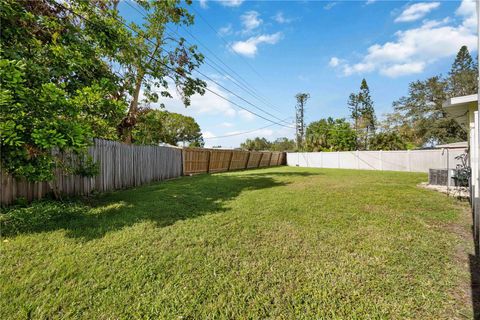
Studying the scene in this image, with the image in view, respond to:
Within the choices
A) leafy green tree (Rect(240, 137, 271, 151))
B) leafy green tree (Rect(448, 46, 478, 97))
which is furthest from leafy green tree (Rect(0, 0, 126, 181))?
leafy green tree (Rect(240, 137, 271, 151))

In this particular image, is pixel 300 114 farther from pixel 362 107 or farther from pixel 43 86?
pixel 43 86

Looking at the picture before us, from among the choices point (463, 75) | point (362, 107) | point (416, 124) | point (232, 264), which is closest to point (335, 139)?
point (416, 124)

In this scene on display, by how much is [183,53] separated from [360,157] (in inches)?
623

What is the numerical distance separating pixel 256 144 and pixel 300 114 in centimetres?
1756

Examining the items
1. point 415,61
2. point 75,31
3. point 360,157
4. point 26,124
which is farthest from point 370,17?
point 360,157

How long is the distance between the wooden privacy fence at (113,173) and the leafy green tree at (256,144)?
3549 cm

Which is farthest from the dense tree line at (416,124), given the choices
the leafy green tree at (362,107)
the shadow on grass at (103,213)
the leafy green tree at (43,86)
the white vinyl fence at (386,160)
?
the leafy green tree at (43,86)

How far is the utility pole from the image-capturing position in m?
33.8

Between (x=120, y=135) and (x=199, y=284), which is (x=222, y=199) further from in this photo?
(x=120, y=135)

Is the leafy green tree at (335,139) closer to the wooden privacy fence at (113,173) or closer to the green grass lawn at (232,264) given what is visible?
the wooden privacy fence at (113,173)

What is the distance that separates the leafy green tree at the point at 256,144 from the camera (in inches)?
1876

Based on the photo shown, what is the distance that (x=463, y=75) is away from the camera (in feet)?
66.1

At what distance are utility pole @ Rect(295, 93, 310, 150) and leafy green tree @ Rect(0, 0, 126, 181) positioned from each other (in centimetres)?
3108

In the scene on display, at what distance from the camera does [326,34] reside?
33.0ft
